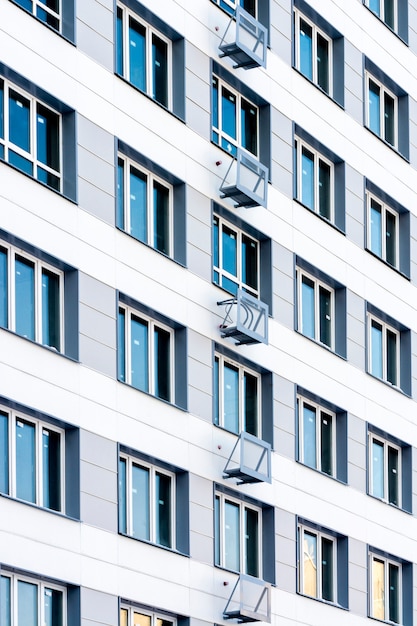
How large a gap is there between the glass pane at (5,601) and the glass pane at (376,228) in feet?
60.1

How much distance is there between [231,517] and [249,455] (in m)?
1.50

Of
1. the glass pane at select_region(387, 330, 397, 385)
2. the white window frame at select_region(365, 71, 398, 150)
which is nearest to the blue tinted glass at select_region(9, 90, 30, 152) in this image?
the white window frame at select_region(365, 71, 398, 150)

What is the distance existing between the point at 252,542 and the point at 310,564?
2724 mm

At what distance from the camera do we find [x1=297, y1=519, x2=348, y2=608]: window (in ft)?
140

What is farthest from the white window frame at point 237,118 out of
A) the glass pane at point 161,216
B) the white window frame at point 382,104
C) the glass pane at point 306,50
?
the white window frame at point 382,104

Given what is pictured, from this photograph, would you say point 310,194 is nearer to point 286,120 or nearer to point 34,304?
point 286,120

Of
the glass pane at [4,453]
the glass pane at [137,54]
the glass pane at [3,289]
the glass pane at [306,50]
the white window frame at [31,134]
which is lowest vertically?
the glass pane at [4,453]

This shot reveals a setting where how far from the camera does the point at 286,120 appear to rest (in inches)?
1750

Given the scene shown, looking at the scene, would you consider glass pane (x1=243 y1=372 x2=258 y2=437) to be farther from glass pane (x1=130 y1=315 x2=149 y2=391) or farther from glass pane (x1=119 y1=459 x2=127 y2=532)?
glass pane (x1=119 y1=459 x2=127 y2=532)

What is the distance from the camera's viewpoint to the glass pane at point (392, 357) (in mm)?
48562

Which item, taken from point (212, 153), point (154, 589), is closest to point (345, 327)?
point (212, 153)

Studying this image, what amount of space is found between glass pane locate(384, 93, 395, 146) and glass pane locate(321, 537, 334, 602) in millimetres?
11930

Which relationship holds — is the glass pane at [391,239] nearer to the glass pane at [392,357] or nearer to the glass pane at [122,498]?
the glass pane at [392,357]

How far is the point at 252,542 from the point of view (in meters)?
41.0
